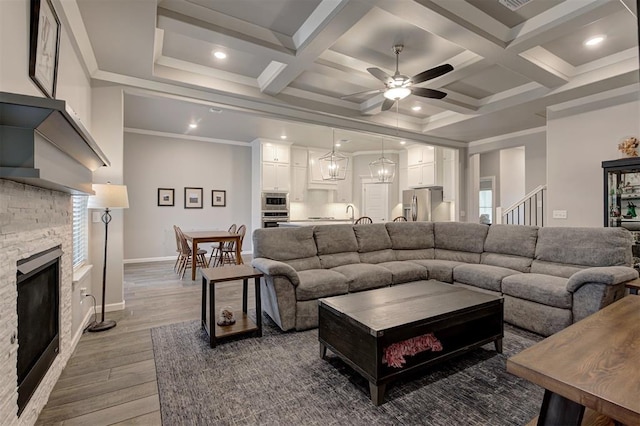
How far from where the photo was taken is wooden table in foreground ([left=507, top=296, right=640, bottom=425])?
965mm

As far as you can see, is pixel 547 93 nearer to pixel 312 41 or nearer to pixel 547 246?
pixel 547 246

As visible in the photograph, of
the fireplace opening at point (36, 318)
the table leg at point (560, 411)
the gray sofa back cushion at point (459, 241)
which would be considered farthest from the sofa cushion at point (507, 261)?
the fireplace opening at point (36, 318)

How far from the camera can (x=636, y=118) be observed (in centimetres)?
404

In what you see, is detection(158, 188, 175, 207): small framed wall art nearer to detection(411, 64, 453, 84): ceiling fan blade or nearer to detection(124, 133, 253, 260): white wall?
detection(124, 133, 253, 260): white wall

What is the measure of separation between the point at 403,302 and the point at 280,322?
1.22 metres

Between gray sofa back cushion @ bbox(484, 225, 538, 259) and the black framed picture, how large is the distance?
466 centimetres

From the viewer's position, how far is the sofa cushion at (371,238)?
4254 millimetres

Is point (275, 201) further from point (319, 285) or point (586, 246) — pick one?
point (586, 246)

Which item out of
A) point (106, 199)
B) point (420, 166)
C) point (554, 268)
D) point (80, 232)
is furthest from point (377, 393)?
point (420, 166)

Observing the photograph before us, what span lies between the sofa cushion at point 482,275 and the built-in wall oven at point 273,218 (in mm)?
4563

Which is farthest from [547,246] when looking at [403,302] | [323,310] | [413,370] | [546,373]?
[546,373]

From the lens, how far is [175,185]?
7.23 meters

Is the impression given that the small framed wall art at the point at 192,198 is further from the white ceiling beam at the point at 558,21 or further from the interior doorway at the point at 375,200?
the white ceiling beam at the point at 558,21

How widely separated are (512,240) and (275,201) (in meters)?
Answer: 5.09
